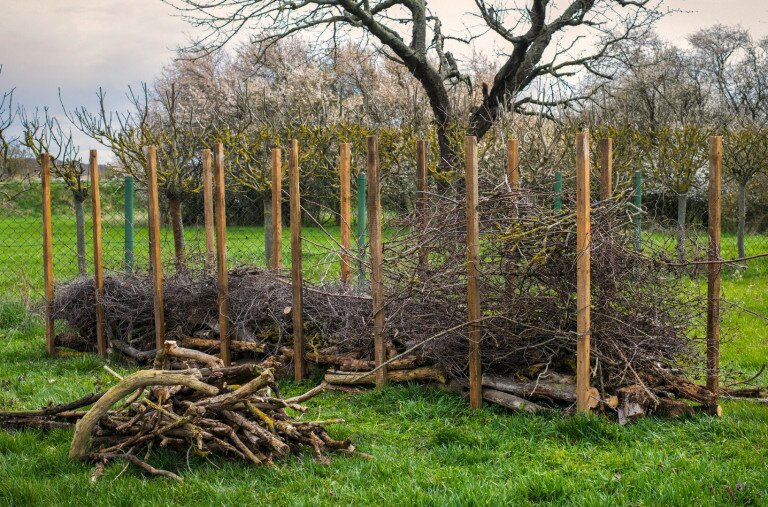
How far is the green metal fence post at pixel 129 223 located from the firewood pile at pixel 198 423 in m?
4.71

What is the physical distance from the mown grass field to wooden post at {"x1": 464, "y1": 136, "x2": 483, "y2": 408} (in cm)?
25

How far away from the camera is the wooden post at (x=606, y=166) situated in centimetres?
604

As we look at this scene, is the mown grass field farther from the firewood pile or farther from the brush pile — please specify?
the brush pile

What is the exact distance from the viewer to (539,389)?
19.8 feet

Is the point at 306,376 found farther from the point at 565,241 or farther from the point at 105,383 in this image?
the point at 565,241

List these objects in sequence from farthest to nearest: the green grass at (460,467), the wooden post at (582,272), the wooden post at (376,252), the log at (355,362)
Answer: the log at (355,362)
the wooden post at (376,252)
the wooden post at (582,272)
the green grass at (460,467)

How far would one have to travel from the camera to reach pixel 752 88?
119 feet

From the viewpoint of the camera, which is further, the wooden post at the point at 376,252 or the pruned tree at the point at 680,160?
the pruned tree at the point at 680,160

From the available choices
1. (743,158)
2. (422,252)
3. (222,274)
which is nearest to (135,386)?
(422,252)

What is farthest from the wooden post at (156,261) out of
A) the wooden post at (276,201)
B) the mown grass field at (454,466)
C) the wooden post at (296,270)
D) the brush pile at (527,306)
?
the mown grass field at (454,466)

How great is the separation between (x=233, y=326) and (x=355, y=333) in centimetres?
150

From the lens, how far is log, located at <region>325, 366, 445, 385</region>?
6.71m

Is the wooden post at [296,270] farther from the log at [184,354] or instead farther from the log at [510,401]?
the log at [510,401]

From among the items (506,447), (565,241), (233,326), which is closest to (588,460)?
(506,447)
